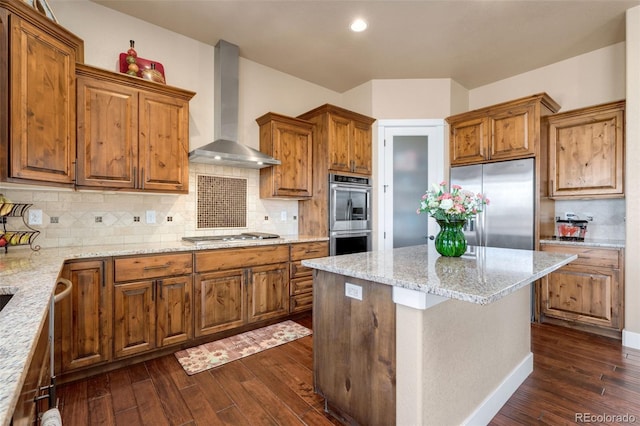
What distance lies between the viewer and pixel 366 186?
13.5ft

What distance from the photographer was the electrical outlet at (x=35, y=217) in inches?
95.1

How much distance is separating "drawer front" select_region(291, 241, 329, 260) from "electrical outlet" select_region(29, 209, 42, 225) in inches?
84.7

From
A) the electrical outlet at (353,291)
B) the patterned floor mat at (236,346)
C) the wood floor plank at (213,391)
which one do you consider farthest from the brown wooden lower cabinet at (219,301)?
the electrical outlet at (353,291)

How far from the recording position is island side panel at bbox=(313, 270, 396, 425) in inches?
59.4

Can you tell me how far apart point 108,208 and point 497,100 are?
15.9 feet

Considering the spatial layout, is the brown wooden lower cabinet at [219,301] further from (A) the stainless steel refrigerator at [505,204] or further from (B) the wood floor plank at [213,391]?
(A) the stainless steel refrigerator at [505,204]

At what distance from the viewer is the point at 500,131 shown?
3.61 metres

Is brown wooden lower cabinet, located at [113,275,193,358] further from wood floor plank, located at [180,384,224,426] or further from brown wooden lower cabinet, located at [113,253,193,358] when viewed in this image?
wood floor plank, located at [180,384,224,426]

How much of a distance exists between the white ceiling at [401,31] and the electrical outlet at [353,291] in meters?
2.46

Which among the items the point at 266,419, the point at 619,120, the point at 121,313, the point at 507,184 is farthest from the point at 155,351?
the point at 619,120

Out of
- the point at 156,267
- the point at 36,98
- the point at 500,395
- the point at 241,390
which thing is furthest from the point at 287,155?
the point at 500,395

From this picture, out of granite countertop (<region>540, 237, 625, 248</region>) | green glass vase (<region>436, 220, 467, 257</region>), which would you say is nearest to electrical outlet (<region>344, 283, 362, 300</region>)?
green glass vase (<region>436, 220, 467, 257</region>)

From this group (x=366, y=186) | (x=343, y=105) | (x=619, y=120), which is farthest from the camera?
(x=343, y=105)

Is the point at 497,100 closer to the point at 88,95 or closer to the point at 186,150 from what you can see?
the point at 186,150
